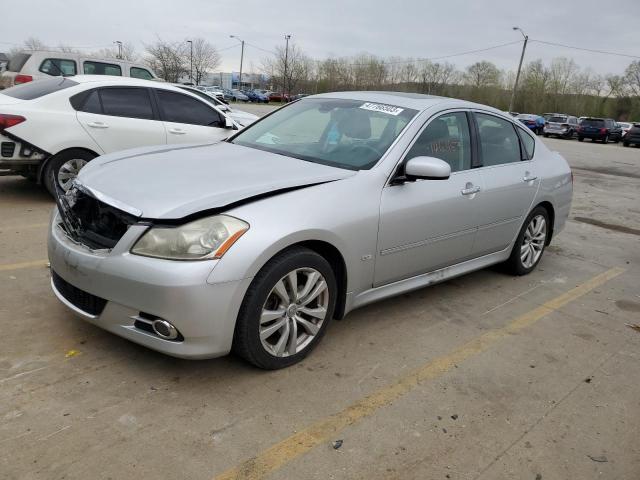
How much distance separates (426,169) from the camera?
3.46 meters

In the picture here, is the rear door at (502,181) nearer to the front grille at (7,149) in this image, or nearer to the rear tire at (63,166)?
the rear tire at (63,166)

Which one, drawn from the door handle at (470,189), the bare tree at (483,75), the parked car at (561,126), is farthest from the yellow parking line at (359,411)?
the bare tree at (483,75)

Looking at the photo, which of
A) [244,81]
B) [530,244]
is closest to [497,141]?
[530,244]

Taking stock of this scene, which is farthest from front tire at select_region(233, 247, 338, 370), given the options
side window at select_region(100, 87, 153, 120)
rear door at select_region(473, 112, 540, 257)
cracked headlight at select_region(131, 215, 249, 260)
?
side window at select_region(100, 87, 153, 120)

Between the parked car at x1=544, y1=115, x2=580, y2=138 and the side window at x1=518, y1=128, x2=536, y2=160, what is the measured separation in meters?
34.4

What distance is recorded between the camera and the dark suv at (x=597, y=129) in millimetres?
34125

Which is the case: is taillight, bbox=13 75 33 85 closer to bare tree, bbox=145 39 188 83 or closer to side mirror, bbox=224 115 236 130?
side mirror, bbox=224 115 236 130

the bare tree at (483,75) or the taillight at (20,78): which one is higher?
the bare tree at (483,75)

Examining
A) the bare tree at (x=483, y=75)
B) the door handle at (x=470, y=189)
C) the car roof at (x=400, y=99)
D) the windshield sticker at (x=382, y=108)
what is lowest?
the door handle at (x=470, y=189)

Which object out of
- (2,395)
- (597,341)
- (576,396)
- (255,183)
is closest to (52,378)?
(2,395)

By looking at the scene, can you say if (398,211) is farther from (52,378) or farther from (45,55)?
(45,55)

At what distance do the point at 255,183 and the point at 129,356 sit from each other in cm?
124

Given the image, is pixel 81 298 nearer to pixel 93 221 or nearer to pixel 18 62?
pixel 93 221

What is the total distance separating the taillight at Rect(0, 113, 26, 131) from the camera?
5.95m
